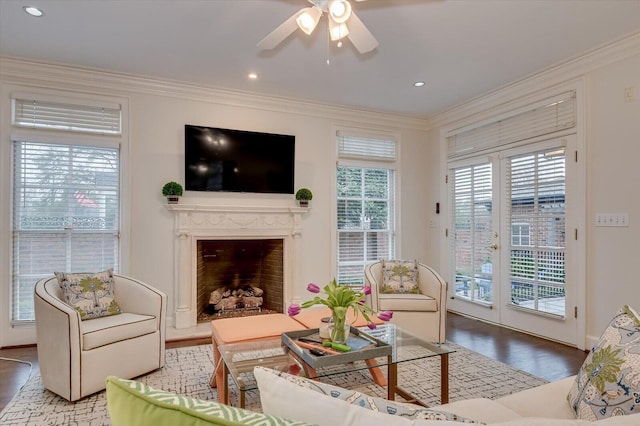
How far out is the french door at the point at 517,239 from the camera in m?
3.64

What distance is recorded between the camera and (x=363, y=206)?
16.7 ft

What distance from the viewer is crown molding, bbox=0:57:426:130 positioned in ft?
11.6

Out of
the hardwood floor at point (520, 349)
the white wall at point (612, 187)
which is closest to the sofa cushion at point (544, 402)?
the hardwood floor at point (520, 349)

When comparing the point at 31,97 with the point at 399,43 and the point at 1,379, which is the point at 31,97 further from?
the point at 399,43

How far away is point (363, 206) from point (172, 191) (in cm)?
246

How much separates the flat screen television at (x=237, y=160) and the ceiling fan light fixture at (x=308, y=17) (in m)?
2.26

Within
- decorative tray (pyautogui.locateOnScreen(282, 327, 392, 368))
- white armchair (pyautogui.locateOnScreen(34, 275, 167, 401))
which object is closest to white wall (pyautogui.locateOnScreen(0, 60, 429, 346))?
white armchair (pyautogui.locateOnScreen(34, 275, 167, 401))

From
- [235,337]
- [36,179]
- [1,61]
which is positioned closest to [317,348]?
[235,337]

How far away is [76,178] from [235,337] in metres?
2.62

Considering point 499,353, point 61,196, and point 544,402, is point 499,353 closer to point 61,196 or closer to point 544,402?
point 544,402

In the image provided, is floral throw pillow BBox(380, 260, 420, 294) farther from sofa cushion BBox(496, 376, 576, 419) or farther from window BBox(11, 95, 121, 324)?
window BBox(11, 95, 121, 324)

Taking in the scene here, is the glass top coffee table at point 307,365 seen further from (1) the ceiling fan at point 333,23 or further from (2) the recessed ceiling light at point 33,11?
(2) the recessed ceiling light at point 33,11

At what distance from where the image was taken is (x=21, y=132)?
3.54 meters

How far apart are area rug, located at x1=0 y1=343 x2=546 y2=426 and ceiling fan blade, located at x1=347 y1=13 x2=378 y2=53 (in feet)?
7.70
